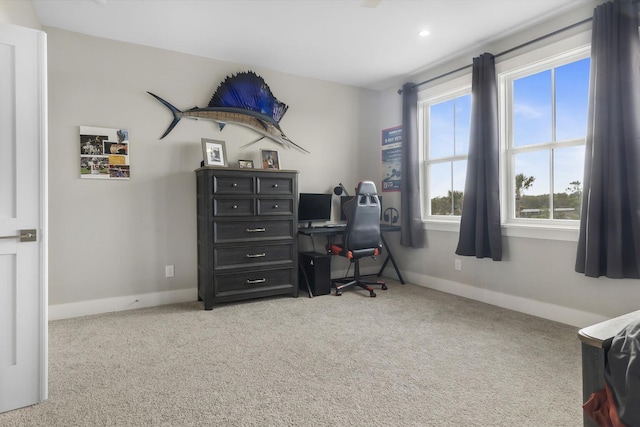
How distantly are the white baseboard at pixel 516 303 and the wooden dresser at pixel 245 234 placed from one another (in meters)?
1.63

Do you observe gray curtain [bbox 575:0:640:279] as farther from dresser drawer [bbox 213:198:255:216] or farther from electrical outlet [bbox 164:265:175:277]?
electrical outlet [bbox 164:265:175:277]

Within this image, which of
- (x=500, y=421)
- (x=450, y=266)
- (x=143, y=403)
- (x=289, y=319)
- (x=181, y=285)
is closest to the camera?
(x=500, y=421)

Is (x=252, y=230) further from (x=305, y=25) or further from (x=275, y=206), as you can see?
(x=305, y=25)

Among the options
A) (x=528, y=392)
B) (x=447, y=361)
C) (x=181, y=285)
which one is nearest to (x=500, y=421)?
(x=528, y=392)

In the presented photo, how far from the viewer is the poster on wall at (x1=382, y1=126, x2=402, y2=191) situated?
182 inches

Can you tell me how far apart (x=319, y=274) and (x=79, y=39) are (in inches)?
126

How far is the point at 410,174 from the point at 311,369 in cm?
279

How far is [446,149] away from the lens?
4207 mm

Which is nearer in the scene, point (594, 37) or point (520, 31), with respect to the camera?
point (594, 37)

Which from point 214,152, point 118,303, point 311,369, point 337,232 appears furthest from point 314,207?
point 311,369

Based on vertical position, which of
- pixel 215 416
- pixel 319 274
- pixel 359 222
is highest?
pixel 359 222

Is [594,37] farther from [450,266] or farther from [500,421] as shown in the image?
Answer: [500,421]

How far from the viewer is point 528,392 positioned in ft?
6.27

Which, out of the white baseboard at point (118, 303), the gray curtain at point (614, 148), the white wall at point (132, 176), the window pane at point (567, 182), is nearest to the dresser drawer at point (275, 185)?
the white wall at point (132, 176)
